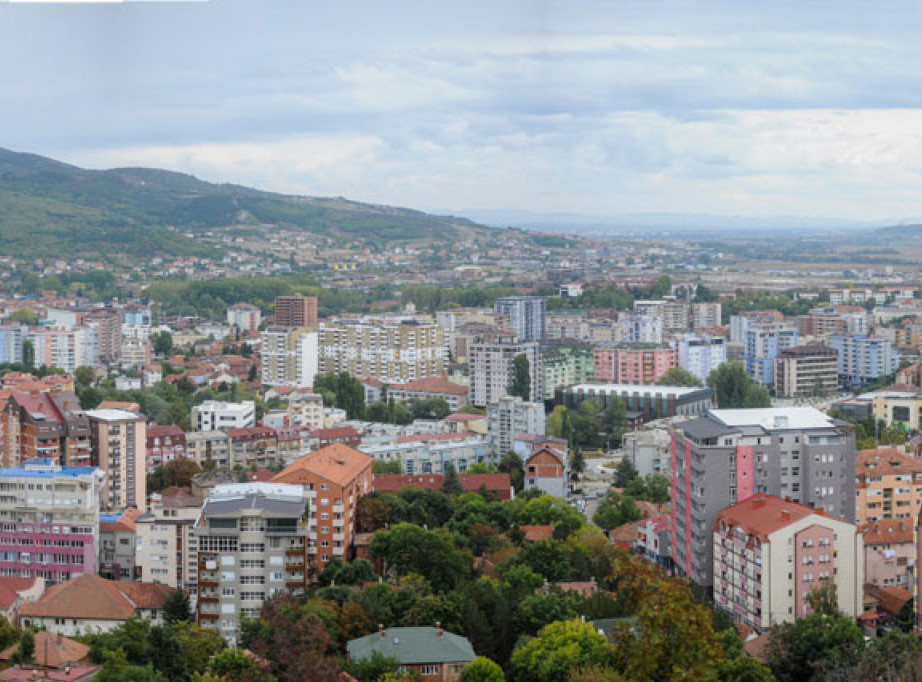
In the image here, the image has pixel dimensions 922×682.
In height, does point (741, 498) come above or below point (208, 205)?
below

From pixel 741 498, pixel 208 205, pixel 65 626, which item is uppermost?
pixel 208 205

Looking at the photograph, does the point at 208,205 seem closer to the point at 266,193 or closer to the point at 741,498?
the point at 266,193

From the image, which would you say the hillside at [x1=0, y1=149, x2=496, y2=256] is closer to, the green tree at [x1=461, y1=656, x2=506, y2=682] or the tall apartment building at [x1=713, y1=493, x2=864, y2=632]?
the tall apartment building at [x1=713, y1=493, x2=864, y2=632]

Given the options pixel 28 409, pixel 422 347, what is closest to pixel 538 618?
pixel 28 409

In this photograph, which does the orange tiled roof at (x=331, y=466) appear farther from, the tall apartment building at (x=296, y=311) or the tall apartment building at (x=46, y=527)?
the tall apartment building at (x=296, y=311)

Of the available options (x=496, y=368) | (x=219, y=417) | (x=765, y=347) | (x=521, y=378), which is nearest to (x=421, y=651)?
(x=219, y=417)

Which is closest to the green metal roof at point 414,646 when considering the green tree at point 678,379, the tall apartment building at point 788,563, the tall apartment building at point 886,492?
the tall apartment building at point 788,563

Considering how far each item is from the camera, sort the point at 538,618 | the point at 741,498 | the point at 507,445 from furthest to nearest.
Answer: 1. the point at 507,445
2. the point at 741,498
3. the point at 538,618
